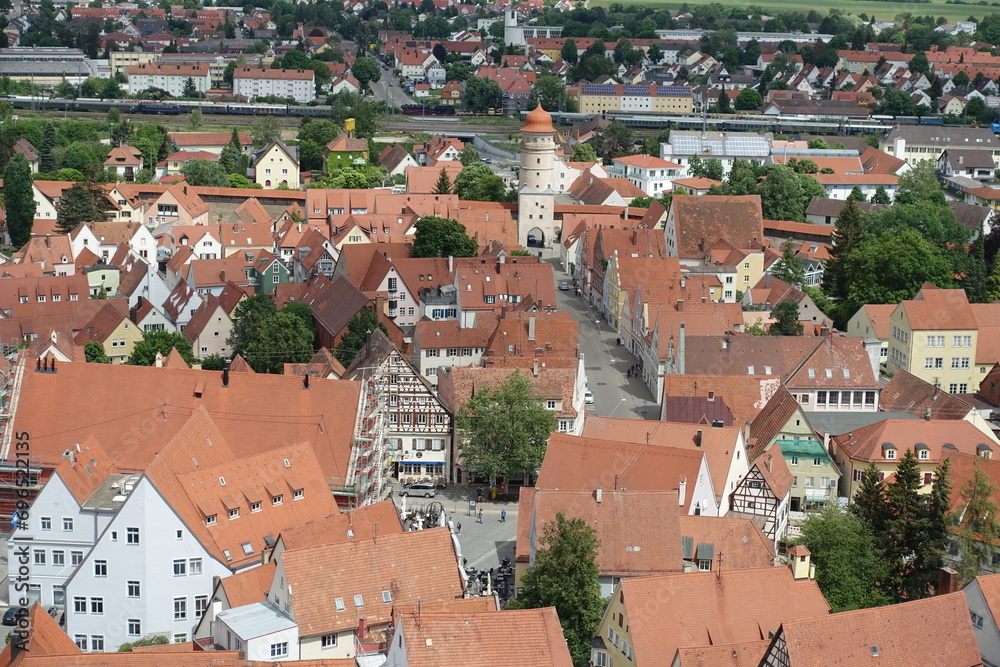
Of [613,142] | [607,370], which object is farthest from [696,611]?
[613,142]

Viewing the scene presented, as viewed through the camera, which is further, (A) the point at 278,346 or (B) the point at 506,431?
(A) the point at 278,346

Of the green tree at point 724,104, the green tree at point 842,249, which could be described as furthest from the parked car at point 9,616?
the green tree at point 724,104

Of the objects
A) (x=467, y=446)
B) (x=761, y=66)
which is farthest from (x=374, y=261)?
(x=761, y=66)

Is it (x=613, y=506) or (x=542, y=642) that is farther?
(x=613, y=506)

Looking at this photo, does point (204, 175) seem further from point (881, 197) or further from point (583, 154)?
point (881, 197)

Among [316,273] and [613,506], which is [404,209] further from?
[613,506]

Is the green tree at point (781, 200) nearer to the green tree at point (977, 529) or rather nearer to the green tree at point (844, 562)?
the green tree at point (977, 529)
